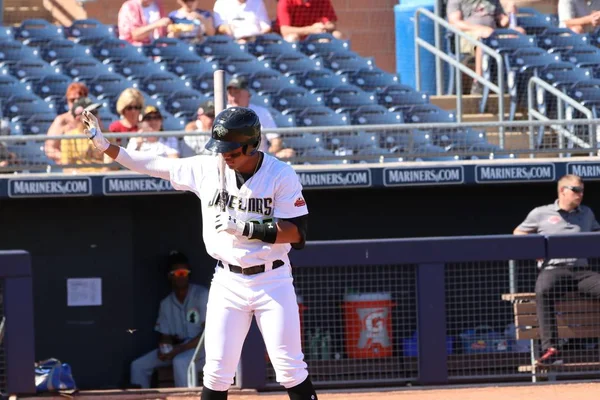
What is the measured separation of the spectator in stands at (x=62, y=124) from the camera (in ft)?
24.9

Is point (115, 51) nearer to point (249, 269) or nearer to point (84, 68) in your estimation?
point (84, 68)

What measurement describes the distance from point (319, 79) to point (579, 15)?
10.3 ft

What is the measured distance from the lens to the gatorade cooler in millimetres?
6891

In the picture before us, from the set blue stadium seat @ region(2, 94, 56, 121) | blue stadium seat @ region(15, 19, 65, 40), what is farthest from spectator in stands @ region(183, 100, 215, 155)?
blue stadium seat @ region(15, 19, 65, 40)

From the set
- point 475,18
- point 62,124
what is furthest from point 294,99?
point 475,18

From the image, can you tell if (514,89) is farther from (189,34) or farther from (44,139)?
(44,139)

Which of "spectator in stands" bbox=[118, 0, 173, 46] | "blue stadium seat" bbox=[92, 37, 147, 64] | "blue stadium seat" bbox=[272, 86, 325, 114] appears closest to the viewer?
"blue stadium seat" bbox=[272, 86, 325, 114]

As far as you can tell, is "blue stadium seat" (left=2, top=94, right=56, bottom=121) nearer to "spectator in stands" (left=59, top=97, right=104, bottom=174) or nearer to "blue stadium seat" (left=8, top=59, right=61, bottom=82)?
"blue stadium seat" (left=8, top=59, right=61, bottom=82)

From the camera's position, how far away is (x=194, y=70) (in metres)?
9.84

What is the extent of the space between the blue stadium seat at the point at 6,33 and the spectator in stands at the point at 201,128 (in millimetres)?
2602

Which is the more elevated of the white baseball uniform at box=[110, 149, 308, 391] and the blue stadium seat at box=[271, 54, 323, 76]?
the blue stadium seat at box=[271, 54, 323, 76]

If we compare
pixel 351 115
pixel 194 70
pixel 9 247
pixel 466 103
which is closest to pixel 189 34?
pixel 194 70

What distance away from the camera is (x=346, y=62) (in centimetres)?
1038

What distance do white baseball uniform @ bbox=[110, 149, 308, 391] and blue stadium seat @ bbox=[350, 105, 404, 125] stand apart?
451 centimetres
